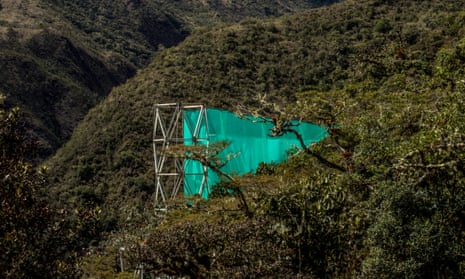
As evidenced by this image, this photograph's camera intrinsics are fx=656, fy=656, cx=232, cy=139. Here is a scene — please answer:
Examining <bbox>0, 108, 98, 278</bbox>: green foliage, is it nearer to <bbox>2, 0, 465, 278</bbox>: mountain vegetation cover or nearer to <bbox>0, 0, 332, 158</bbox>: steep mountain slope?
<bbox>2, 0, 465, 278</bbox>: mountain vegetation cover

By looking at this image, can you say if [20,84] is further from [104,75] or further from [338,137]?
[338,137]

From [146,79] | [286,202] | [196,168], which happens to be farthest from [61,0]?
[286,202]

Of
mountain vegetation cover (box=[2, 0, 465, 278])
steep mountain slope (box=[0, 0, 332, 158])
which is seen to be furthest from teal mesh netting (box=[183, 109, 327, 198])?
steep mountain slope (box=[0, 0, 332, 158])

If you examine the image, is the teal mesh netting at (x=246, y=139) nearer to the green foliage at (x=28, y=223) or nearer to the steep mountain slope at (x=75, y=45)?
the green foliage at (x=28, y=223)

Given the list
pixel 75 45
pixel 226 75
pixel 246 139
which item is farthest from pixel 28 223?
pixel 75 45

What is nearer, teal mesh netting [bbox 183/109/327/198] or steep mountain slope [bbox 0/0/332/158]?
teal mesh netting [bbox 183/109/327/198]

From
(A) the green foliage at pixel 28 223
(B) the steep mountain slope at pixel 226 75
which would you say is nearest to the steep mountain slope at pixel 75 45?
(B) the steep mountain slope at pixel 226 75
